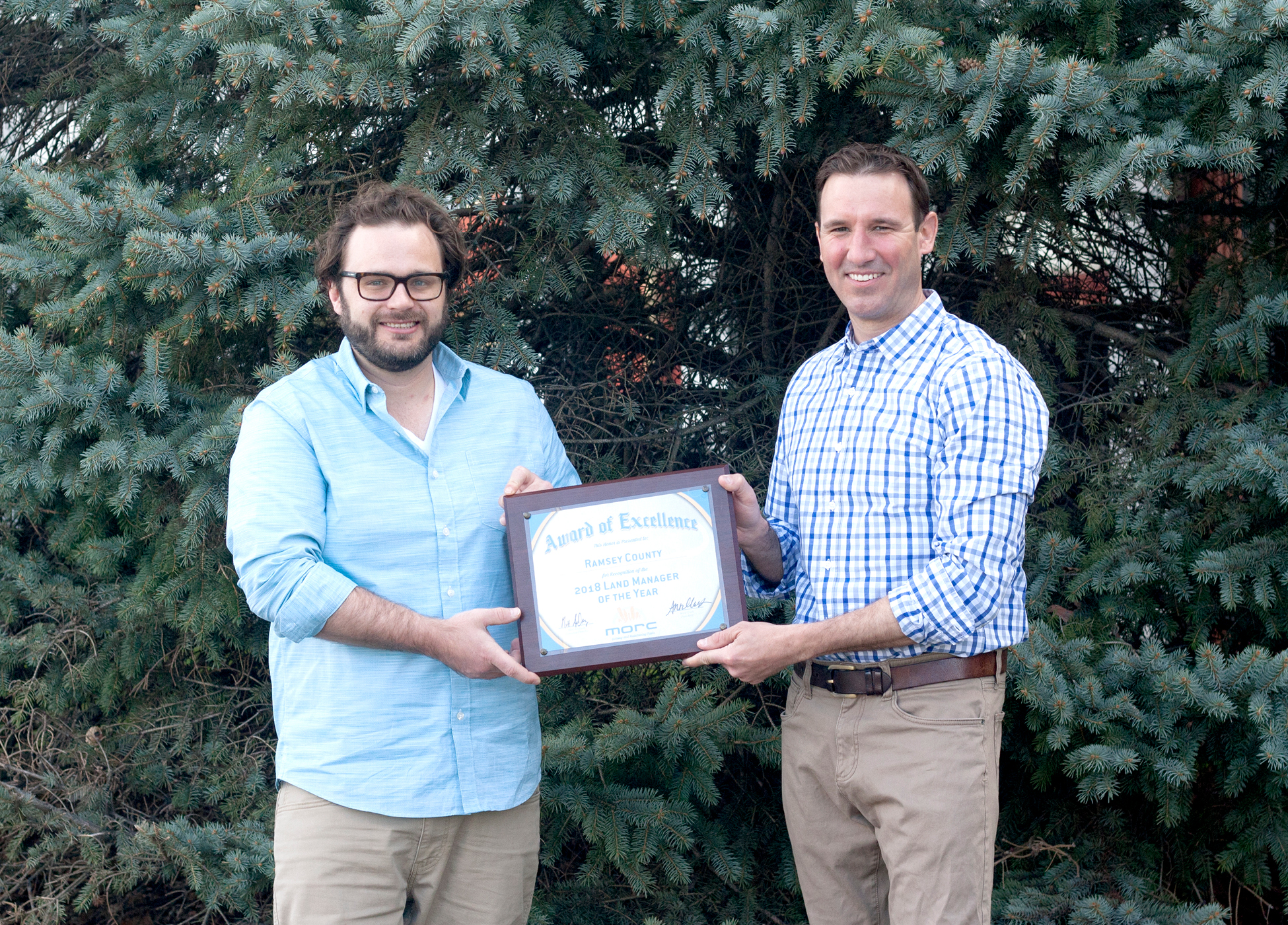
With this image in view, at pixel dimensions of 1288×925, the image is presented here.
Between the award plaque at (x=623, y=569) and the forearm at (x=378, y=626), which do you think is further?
the award plaque at (x=623, y=569)

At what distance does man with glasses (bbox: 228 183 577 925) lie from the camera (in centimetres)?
205

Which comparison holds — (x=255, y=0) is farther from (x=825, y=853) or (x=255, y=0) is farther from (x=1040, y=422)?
(x=825, y=853)

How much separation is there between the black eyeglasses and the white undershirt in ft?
0.64

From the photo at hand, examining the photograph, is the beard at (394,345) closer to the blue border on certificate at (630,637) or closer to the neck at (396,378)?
the neck at (396,378)

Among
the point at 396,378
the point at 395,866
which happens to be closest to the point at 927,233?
the point at 396,378

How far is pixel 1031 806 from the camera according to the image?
10.7ft

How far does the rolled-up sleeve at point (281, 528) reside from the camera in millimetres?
1983

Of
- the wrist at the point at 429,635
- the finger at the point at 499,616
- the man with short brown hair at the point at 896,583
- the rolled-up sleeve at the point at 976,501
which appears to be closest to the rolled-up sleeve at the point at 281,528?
the wrist at the point at 429,635

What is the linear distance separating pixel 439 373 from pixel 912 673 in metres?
1.31

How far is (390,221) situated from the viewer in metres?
2.24

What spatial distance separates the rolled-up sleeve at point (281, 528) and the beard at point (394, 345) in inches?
9.5

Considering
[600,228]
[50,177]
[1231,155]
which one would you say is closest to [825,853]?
[600,228]

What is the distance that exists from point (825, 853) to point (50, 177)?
2.85 m
